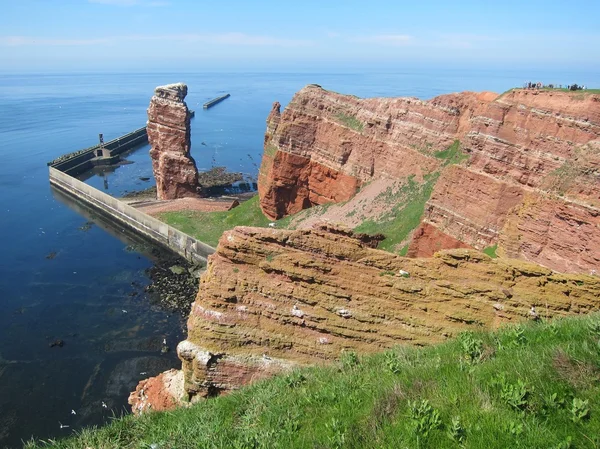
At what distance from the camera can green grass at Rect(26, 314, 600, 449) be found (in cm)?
613

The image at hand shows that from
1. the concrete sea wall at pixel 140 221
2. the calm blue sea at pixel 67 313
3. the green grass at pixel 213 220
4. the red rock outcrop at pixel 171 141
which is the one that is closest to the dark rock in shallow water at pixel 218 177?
the calm blue sea at pixel 67 313

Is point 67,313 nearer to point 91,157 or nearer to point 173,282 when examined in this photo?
point 173,282

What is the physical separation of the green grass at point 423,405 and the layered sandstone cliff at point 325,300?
462cm

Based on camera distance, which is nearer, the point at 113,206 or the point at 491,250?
the point at 491,250

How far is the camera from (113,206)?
55.4 m

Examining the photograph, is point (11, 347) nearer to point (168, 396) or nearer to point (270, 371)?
point (168, 396)

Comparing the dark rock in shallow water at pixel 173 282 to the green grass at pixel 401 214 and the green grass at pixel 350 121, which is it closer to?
the green grass at pixel 401 214

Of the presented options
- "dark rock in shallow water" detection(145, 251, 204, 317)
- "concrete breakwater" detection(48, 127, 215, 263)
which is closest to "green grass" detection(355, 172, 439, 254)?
"dark rock in shallow water" detection(145, 251, 204, 317)

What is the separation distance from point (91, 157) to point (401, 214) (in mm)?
69154

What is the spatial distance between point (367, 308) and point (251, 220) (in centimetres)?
3041

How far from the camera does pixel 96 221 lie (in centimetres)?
5503

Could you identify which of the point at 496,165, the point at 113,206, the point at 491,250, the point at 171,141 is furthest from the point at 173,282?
the point at 496,165

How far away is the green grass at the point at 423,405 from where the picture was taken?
241 inches

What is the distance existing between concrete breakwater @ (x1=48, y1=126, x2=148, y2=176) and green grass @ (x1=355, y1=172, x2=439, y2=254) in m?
59.5
